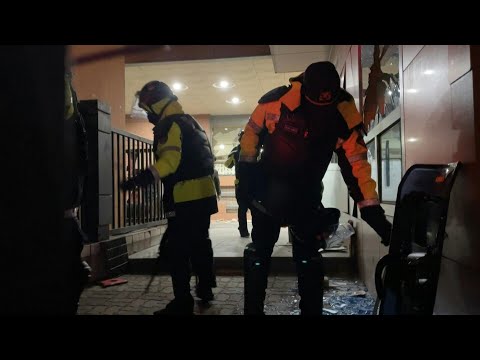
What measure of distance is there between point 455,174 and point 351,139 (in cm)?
83

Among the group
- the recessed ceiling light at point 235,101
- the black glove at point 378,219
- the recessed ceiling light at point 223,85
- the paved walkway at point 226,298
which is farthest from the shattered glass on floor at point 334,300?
the recessed ceiling light at point 235,101

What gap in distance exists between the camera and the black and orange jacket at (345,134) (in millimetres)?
2521

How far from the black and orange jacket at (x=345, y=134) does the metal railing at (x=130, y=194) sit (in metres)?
2.91

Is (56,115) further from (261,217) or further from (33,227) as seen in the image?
(261,217)

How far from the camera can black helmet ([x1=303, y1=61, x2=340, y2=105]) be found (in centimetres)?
232

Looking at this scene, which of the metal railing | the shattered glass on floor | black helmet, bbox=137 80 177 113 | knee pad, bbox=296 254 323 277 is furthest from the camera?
the metal railing

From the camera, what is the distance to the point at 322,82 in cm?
233

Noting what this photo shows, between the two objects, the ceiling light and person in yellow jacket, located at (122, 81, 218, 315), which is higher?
the ceiling light

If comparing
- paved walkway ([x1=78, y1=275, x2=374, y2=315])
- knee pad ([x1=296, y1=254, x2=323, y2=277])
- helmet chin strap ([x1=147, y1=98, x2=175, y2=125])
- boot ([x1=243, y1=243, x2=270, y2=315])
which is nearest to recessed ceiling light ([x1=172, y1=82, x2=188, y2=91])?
paved walkway ([x1=78, y1=275, x2=374, y2=315])

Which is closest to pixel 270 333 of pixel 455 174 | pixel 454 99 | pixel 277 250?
pixel 455 174

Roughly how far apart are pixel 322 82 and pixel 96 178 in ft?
12.4

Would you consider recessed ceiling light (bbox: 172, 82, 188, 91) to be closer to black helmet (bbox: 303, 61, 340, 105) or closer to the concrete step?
the concrete step

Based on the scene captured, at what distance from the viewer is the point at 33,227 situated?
80.7 inches

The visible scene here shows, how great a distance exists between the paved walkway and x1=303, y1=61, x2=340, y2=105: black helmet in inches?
83.7
